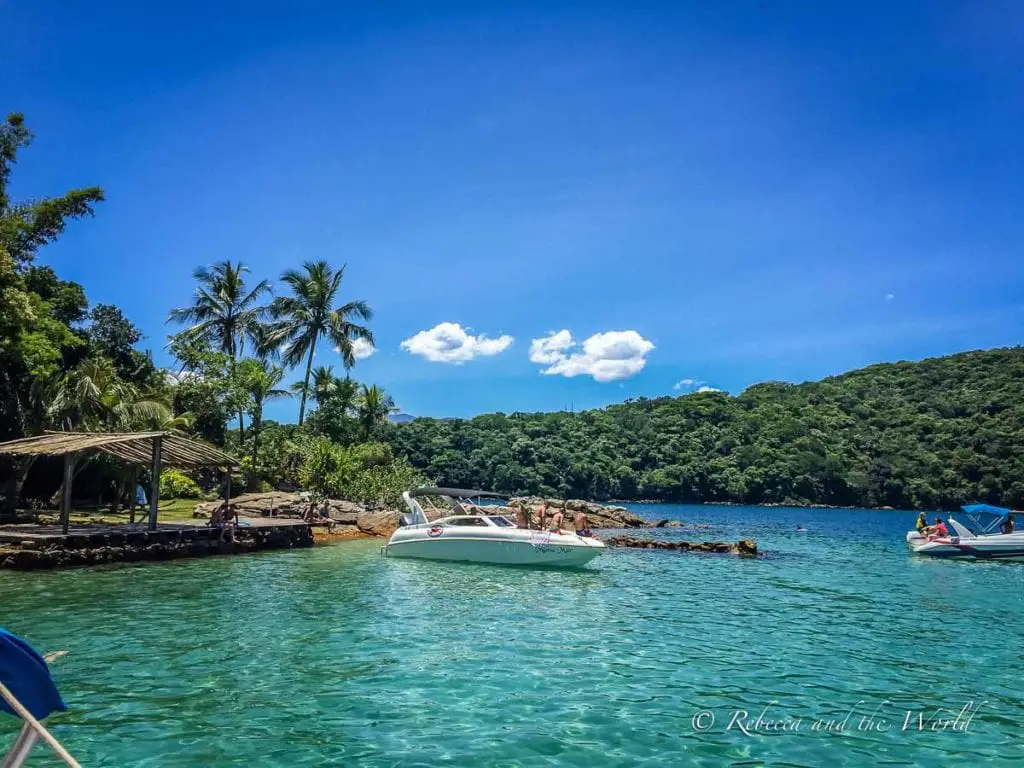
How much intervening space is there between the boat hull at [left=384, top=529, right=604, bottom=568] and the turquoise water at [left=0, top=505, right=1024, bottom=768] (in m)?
2.31

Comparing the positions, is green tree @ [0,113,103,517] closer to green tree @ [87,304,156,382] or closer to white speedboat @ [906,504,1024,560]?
green tree @ [87,304,156,382]

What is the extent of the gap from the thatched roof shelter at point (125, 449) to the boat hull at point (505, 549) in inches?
276

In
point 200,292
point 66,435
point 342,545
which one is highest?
point 200,292

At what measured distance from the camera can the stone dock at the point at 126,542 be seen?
→ 59.2 feet

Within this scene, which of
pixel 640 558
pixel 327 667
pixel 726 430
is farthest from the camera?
pixel 726 430

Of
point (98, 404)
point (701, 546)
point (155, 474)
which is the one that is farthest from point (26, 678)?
point (701, 546)

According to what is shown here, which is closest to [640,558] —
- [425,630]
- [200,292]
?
[425,630]

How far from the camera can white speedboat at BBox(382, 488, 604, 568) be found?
68.7 ft

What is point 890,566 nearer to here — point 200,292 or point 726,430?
point 200,292

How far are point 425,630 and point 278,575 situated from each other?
8176 millimetres

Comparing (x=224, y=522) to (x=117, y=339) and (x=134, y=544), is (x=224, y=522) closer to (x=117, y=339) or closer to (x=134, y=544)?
(x=134, y=544)

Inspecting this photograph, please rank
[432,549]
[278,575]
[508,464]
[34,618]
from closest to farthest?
[34,618] < [278,575] < [432,549] < [508,464]

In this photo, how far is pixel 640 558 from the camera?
25984 mm

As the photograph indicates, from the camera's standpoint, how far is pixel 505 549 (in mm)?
21578
